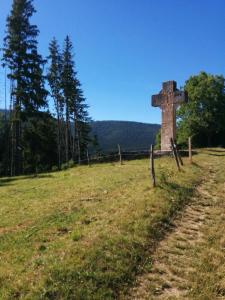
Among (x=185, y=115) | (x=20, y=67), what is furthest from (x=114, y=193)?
(x=185, y=115)

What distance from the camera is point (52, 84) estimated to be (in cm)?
4044

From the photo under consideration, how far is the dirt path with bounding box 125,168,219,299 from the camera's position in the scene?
6.51 meters

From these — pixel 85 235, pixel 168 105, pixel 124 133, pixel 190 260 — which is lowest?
pixel 190 260

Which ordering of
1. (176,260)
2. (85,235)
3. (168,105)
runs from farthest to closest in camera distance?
(168,105), (85,235), (176,260)

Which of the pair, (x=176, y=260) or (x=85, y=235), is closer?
(x=176, y=260)

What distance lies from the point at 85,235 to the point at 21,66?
23965 mm

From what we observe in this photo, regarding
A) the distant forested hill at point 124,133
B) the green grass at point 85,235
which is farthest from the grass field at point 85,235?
the distant forested hill at point 124,133

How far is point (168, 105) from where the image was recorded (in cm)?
2361

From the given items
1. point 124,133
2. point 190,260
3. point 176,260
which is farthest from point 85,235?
point 124,133

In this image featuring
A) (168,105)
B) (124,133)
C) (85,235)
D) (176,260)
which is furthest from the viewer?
(124,133)

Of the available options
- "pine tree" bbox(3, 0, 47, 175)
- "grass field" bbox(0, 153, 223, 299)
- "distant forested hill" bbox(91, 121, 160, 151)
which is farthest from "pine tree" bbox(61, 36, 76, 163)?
"distant forested hill" bbox(91, 121, 160, 151)

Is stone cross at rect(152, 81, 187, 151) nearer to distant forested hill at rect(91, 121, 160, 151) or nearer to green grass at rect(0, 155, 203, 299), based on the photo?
green grass at rect(0, 155, 203, 299)

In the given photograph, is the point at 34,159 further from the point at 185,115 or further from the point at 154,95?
the point at 154,95

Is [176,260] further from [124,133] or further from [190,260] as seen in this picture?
[124,133]
